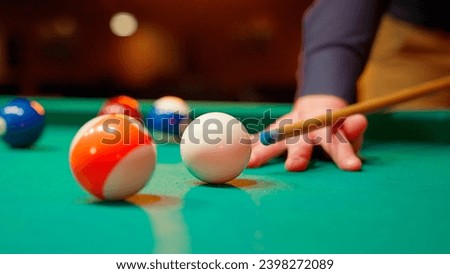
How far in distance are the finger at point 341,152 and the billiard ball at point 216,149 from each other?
0.29m

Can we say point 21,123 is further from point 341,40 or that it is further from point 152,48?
point 152,48

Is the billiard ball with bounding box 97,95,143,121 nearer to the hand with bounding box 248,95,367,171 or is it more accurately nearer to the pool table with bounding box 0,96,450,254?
the pool table with bounding box 0,96,450,254

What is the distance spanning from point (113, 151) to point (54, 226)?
240 millimetres

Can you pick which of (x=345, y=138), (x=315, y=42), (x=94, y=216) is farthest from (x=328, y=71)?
(x=94, y=216)

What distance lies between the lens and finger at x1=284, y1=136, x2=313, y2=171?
1493mm

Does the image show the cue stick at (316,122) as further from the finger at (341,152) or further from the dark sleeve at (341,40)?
the dark sleeve at (341,40)

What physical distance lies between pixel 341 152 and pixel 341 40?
57 centimetres

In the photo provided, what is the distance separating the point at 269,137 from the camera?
147 centimetres

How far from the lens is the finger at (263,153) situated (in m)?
1.55

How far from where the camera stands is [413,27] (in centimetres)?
282

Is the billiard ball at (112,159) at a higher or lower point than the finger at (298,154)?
higher

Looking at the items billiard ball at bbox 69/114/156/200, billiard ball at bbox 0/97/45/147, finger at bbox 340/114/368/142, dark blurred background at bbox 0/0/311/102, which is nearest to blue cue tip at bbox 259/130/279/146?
finger at bbox 340/114/368/142

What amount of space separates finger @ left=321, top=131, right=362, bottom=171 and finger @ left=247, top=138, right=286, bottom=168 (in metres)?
0.12

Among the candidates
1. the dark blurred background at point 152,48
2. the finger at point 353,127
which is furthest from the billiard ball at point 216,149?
the dark blurred background at point 152,48
